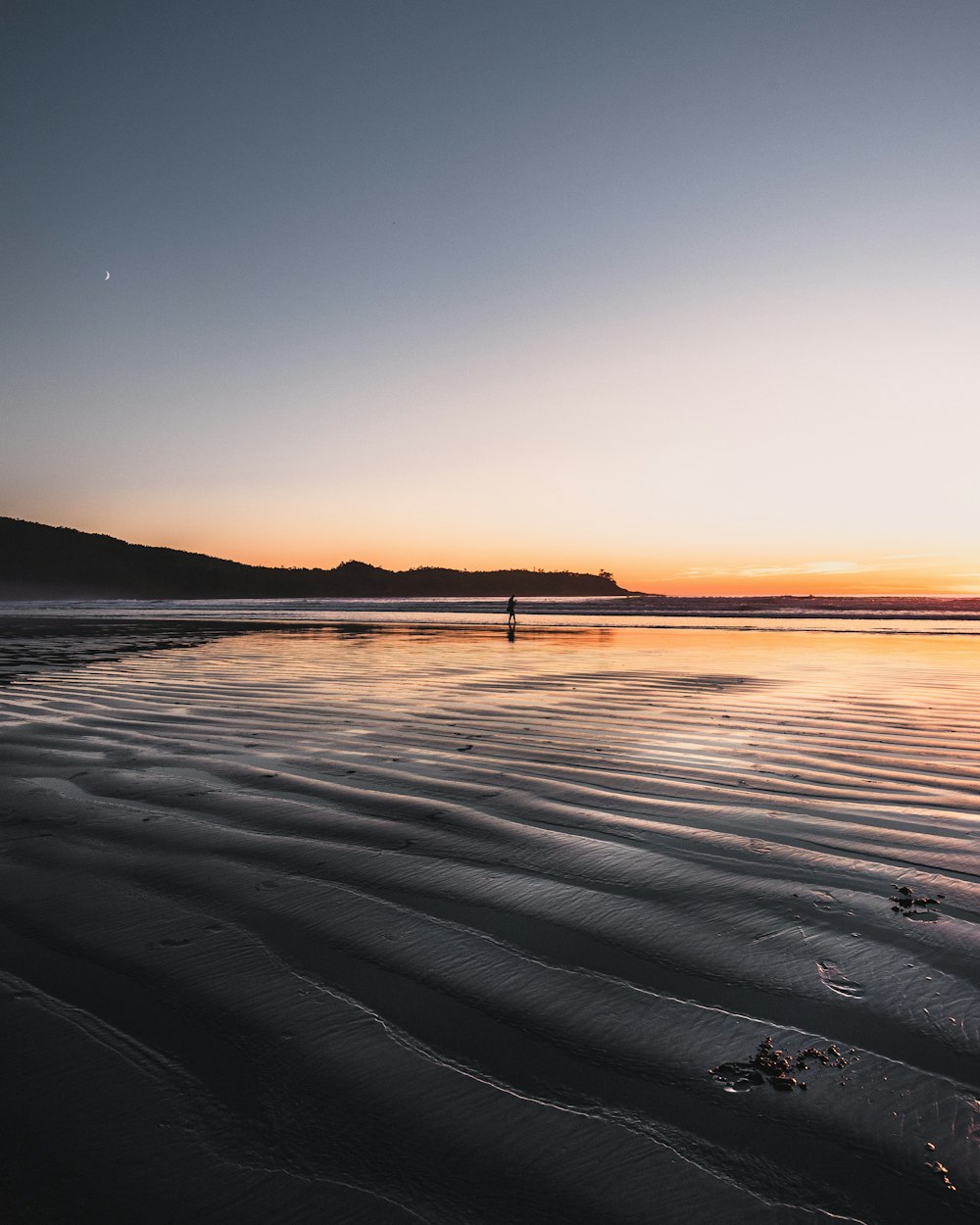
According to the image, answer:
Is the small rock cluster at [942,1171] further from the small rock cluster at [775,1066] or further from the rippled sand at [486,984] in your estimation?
the small rock cluster at [775,1066]

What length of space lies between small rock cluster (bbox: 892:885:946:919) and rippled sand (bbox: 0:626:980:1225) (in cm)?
2

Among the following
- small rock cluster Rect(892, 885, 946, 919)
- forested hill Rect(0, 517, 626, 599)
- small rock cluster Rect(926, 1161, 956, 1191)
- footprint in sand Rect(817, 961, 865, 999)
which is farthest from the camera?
forested hill Rect(0, 517, 626, 599)

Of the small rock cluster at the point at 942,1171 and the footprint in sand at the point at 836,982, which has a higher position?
the small rock cluster at the point at 942,1171

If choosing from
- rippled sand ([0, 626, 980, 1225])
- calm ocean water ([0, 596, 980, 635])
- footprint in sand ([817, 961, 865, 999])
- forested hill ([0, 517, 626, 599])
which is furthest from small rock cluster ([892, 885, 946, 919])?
forested hill ([0, 517, 626, 599])

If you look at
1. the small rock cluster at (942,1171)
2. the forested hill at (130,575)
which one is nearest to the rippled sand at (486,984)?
the small rock cluster at (942,1171)

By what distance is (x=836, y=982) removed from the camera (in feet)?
7.61

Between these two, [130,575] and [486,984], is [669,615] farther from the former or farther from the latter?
[130,575]

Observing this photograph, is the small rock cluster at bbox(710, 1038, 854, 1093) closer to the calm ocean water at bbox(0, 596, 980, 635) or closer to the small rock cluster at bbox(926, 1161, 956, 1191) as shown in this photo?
the small rock cluster at bbox(926, 1161, 956, 1191)

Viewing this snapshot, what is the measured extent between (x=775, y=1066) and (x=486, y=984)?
849 mm

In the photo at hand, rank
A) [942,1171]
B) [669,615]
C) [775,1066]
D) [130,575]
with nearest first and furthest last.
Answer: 1. [942,1171]
2. [775,1066]
3. [669,615]
4. [130,575]

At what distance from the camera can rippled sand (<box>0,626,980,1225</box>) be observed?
154cm

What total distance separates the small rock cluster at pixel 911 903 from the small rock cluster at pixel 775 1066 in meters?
1.10

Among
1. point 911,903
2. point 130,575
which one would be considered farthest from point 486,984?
point 130,575

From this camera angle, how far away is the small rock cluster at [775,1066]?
1822 millimetres
